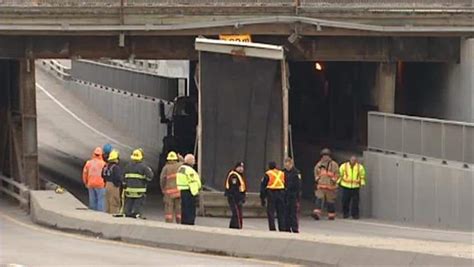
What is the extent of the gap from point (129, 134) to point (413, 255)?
39497 millimetres

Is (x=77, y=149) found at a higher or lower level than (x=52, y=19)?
lower

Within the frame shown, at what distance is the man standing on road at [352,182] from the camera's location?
29109 millimetres

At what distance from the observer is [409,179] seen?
2806 cm

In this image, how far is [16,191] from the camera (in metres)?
28.8

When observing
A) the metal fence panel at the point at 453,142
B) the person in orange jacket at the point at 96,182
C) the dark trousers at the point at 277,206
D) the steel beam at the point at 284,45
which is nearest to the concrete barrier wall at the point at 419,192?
the metal fence panel at the point at 453,142

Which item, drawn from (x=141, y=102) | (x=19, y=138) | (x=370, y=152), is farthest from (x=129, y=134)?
(x=370, y=152)

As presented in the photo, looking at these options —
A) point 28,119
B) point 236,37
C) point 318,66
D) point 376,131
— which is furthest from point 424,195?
point 318,66

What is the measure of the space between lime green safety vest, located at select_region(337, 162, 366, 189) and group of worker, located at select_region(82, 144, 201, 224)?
18.9 feet

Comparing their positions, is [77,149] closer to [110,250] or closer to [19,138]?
[19,138]

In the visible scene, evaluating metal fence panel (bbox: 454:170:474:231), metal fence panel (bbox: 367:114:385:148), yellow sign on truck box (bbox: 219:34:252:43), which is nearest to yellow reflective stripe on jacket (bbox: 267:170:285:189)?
metal fence panel (bbox: 454:170:474:231)

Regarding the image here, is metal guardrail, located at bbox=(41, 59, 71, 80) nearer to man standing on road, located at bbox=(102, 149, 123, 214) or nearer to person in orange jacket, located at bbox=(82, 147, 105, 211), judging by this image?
person in orange jacket, located at bbox=(82, 147, 105, 211)

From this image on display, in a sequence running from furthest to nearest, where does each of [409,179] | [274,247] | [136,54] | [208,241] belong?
[136,54], [409,179], [208,241], [274,247]

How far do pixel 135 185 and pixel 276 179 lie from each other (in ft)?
8.94

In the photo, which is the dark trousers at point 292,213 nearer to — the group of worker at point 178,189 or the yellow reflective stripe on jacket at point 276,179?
the group of worker at point 178,189
